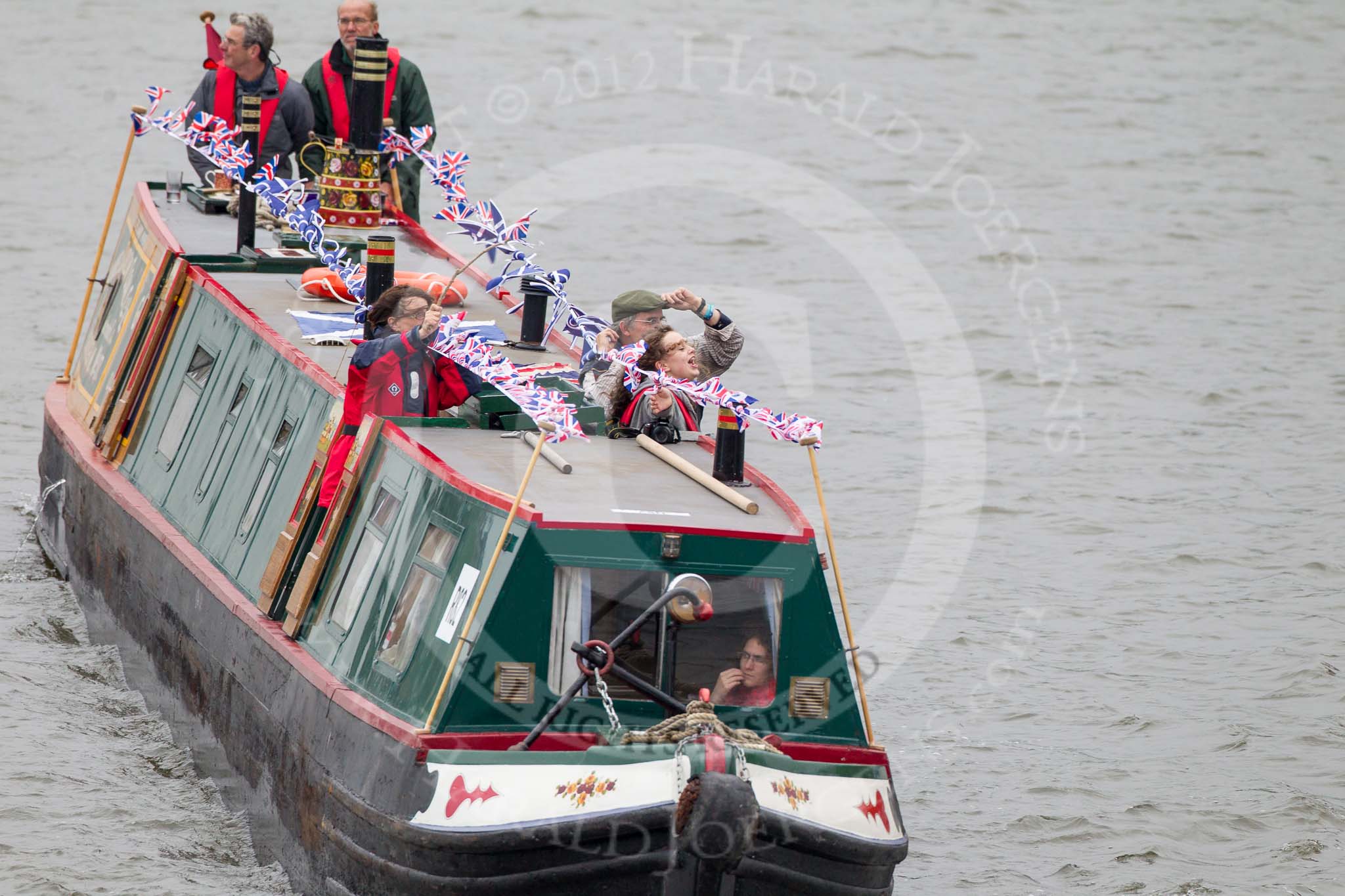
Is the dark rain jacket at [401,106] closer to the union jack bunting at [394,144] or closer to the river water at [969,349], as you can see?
the union jack bunting at [394,144]

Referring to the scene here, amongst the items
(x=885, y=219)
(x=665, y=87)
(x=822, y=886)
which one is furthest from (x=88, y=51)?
(x=822, y=886)

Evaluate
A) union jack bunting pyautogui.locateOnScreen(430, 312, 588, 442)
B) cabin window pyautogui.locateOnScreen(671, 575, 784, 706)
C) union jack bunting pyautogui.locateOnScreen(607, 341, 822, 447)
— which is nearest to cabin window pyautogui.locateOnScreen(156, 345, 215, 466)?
union jack bunting pyautogui.locateOnScreen(430, 312, 588, 442)

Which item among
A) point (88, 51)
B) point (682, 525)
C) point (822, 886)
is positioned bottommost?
point (88, 51)

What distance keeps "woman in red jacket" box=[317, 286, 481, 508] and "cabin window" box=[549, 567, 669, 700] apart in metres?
1.80

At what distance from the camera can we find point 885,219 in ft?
91.6

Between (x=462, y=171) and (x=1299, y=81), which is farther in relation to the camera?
(x=1299, y=81)

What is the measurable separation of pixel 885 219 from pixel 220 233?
14.2 metres

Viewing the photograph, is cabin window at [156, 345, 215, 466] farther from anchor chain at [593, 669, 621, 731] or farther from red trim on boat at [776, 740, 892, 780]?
red trim on boat at [776, 740, 892, 780]

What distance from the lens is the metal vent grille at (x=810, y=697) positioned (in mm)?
9812

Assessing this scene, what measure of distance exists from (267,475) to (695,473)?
2.97 m

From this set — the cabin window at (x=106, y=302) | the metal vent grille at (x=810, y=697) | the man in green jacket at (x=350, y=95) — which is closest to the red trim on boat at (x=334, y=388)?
the metal vent grille at (x=810, y=697)

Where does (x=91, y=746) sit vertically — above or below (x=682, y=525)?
below

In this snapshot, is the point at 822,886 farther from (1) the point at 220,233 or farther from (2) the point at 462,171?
(1) the point at 220,233

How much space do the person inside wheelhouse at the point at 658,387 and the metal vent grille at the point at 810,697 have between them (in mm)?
1941
